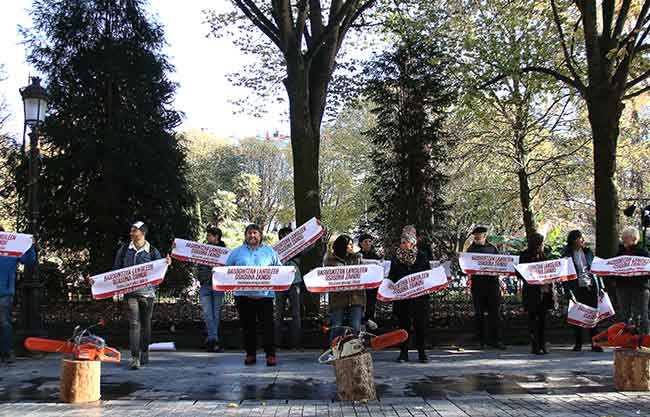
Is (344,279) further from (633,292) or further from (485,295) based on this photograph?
(633,292)

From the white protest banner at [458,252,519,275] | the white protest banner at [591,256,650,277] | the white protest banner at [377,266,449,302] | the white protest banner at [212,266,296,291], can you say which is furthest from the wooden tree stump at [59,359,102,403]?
the white protest banner at [591,256,650,277]

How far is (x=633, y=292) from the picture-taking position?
1065cm

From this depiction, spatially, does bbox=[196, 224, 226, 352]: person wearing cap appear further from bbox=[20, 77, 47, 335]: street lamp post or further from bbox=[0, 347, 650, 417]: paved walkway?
bbox=[20, 77, 47, 335]: street lamp post

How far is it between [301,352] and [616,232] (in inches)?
265

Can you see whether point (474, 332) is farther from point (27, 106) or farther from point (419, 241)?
point (27, 106)

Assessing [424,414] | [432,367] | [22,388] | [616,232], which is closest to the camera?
[424,414]

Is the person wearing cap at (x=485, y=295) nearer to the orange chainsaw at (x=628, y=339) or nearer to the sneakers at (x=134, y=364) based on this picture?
the orange chainsaw at (x=628, y=339)

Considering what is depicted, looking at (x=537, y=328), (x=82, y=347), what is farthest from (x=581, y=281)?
(x=82, y=347)

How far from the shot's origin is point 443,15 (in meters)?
18.7

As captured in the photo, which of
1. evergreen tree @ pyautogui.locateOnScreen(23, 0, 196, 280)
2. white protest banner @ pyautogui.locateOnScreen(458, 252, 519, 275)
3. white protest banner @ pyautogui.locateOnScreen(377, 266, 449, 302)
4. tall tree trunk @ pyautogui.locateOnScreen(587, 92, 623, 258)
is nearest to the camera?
white protest banner @ pyautogui.locateOnScreen(377, 266, 449, 302)

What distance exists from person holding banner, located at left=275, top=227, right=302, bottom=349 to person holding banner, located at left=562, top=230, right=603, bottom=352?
4662 mm

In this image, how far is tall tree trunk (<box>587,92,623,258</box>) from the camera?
13516 millimetres

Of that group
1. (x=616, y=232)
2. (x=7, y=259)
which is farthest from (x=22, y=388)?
(x=616, y=232)

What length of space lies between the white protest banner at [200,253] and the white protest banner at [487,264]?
4.15 meters
